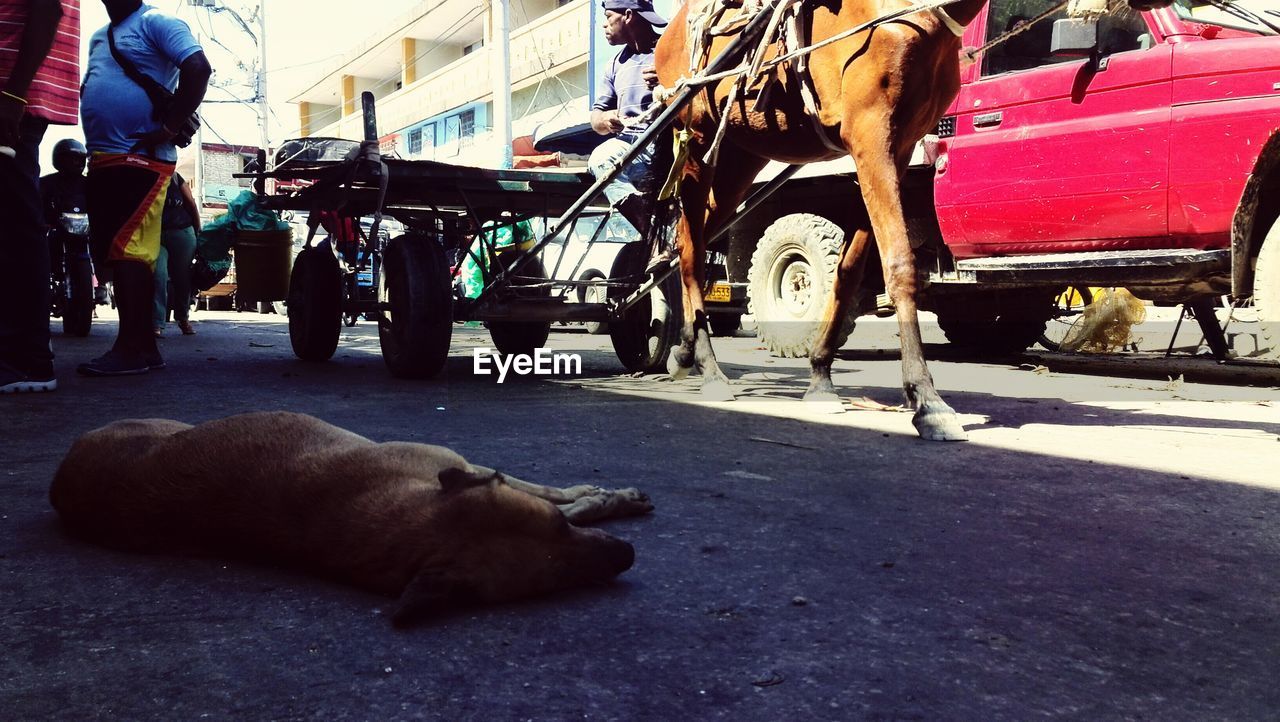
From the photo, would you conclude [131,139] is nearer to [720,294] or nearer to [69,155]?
[69,155]

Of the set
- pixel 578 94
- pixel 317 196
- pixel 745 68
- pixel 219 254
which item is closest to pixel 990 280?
pixel 745 68

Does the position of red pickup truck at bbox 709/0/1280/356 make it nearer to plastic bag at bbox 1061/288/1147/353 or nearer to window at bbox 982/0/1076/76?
window at bbox 982/0/1076/76

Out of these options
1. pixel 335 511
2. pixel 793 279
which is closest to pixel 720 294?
pixel 793 279

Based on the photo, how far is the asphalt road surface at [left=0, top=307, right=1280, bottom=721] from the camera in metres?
1.55

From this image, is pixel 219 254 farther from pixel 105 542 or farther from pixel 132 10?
pixel 105 542

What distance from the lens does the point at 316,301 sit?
704cm

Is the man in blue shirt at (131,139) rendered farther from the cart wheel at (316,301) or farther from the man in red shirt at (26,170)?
the cart wheel at (316,301)

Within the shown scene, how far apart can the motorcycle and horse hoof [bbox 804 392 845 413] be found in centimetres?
793

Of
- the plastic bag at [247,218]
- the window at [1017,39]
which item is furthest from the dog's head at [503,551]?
the plastic bag at [247,218]

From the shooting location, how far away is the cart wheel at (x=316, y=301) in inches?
274

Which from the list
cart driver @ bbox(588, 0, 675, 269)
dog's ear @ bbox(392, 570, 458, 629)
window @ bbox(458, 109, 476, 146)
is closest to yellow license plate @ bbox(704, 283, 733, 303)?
cart driver @ bbox(588, 0, 675, 269)

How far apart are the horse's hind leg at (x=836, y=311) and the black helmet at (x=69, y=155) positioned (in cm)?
813

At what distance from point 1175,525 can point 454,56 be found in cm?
3919

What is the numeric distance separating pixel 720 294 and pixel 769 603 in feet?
33.1
